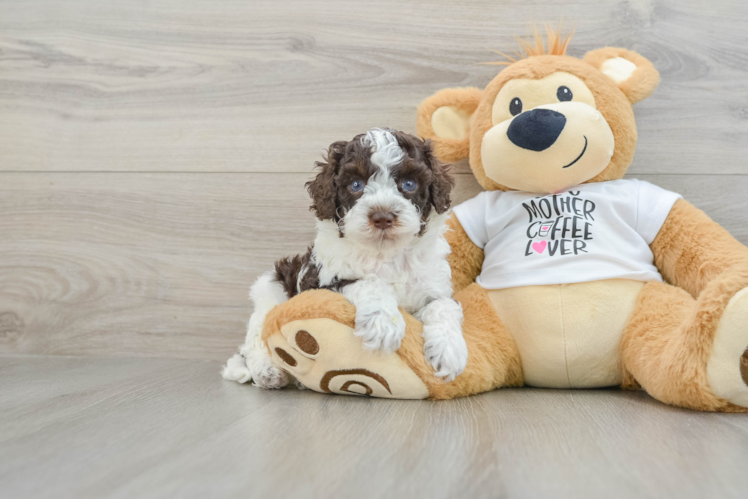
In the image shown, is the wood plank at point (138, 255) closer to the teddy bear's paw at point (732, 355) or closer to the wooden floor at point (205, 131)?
the wooden floor at point (205, 131)

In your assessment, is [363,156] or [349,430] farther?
[363,156]

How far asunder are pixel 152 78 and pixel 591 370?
184 cm

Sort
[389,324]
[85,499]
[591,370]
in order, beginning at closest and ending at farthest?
[85,499] → [389,324] → [591,370]

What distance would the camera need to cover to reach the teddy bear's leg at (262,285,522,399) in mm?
1296

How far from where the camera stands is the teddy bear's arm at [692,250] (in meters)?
1.46

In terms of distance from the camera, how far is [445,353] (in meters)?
1.31

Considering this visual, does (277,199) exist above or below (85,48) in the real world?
below

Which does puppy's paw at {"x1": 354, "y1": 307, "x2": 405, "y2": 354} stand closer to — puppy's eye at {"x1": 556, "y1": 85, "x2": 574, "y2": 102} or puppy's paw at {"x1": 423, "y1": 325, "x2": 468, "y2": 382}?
puppy's paw at {"x1": 423, "y1": 325, "x2": 468, "y2": 382}

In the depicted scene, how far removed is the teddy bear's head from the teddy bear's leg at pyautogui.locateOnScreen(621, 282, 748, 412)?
47cm

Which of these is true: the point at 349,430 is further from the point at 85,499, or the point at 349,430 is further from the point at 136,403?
the point at 136,403

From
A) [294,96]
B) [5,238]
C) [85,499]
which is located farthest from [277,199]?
[85,499]

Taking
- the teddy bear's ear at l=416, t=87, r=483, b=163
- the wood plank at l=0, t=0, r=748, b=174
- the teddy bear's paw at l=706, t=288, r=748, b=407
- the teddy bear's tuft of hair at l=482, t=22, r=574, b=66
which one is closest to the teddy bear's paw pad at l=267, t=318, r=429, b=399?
the teddy bear's paw at l=706, t=288, r=748, b=407

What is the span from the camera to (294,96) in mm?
2066

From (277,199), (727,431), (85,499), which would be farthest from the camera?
(277,199)
